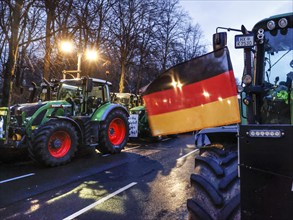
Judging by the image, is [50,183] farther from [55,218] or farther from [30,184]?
[55,218]

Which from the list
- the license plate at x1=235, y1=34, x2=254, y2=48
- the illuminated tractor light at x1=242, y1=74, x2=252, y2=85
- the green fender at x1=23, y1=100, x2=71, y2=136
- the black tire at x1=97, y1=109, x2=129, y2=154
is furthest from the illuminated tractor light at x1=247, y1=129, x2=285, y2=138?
the black tire at x1=97, y1=109, x2=129, y2=154

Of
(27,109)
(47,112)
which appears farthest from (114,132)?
(27,109)

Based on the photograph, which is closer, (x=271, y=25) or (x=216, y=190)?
(x=216, y=190)

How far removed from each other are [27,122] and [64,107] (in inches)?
54.9

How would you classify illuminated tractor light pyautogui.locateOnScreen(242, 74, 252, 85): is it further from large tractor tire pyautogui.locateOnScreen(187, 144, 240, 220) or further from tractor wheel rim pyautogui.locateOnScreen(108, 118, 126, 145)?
tractor wheel rim pyautogui.locateOnScreen(108, 118, 126, 145)

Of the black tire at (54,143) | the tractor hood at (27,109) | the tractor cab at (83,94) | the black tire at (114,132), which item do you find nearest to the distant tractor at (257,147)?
the black tire at (54,143)

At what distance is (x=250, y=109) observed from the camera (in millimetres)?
3152

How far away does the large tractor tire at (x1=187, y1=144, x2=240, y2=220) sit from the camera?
3.07 meters

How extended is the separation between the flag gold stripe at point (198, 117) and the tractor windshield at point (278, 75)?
36 cm

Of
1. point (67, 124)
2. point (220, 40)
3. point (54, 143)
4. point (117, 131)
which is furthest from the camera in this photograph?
point (117, 131)

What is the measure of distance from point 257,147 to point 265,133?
0.13 meters

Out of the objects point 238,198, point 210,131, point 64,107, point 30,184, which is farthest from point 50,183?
point 238,198

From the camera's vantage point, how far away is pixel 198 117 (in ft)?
10.6

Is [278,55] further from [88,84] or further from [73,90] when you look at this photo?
[73,90]
